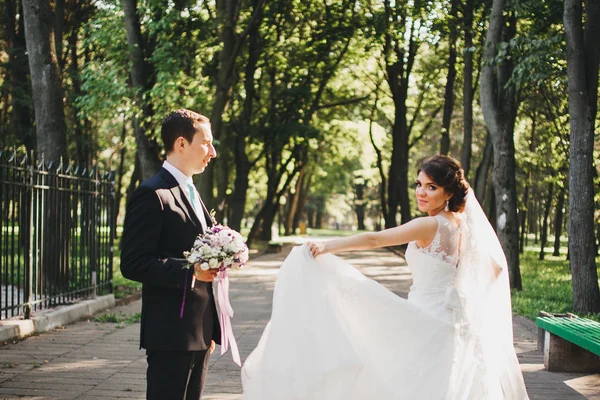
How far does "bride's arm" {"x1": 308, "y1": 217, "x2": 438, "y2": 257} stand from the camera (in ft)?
15.0

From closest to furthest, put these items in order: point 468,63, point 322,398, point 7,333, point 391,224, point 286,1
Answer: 1. point 322,398
2. point 7,333
3. point 468,63
4. point 286,1
5. point 391,224

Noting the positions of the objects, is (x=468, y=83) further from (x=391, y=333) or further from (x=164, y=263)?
(x=164, y=263)

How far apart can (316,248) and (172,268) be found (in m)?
1.33

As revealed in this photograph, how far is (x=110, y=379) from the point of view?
7.51 m

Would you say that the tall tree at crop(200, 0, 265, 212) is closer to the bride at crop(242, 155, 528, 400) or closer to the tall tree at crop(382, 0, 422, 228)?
the tall tree at crop(382, 0, 422, 228)

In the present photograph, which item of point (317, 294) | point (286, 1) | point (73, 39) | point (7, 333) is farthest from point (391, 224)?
point (317, 294)

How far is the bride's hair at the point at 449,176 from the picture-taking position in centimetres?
491

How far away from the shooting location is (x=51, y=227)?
11.4 meters

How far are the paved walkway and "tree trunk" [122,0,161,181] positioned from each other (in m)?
5.56

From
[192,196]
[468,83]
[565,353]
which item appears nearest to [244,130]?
[468,83]

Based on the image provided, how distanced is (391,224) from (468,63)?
16.0m

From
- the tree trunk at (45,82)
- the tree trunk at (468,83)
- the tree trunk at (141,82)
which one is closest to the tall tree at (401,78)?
the tree trunk at (468,83)

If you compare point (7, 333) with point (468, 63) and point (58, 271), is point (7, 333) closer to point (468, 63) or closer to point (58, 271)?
point (58, 271)

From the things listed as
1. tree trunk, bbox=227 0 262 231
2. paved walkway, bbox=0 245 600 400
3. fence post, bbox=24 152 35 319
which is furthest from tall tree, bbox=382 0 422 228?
fence post, bbox=24 152 35 319
